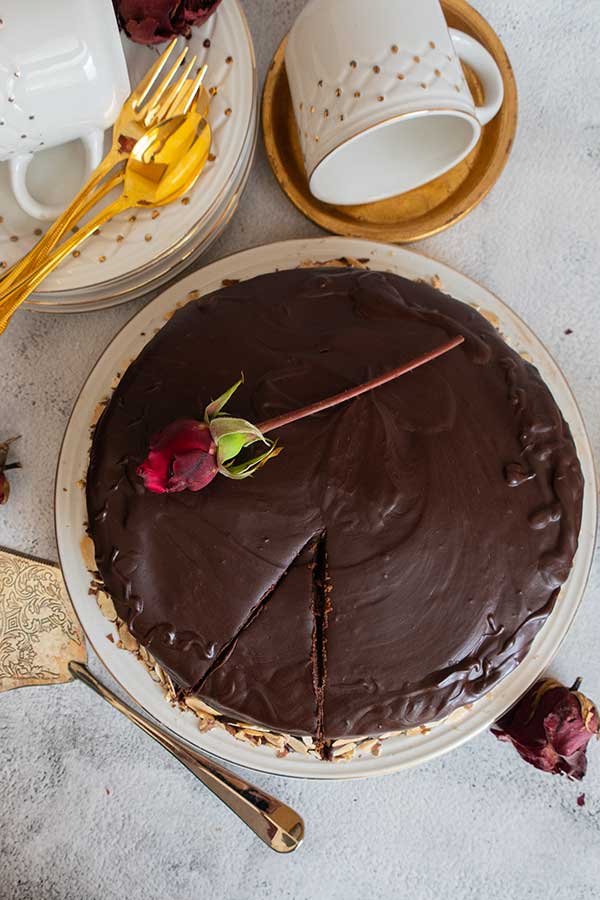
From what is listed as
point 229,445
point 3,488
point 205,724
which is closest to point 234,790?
point 205,724

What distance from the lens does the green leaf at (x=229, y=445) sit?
924 mm

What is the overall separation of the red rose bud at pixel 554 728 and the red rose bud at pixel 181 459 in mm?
817

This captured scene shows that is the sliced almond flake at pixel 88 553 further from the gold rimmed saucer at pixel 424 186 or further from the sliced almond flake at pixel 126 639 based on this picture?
the gold rimmed saucer at pixel 424 186

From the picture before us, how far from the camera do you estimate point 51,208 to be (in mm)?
1265

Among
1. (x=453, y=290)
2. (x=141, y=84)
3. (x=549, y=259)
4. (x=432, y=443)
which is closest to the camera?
(x=432, y=443)

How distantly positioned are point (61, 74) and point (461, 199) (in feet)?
2.29

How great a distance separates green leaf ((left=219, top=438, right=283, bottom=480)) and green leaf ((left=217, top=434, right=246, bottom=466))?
16 millimetres

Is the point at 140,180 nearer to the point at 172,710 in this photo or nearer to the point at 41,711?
the point at 172,710

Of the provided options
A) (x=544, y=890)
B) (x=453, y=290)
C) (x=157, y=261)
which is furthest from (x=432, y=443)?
(x=544, y=890)

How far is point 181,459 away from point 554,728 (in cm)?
87

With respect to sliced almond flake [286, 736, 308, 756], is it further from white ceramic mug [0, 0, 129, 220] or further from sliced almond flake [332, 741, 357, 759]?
white ceramic mug [0, 0, 129, 220]

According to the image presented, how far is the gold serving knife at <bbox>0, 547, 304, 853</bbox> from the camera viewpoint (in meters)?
1.46

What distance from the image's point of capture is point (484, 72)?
4.25ft

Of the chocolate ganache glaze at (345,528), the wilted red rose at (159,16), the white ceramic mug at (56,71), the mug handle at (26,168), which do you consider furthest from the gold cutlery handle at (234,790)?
the wilted red rose at (159,16)
